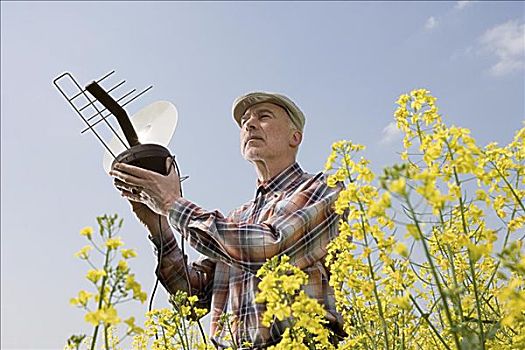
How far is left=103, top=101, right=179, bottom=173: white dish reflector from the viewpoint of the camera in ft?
9.23

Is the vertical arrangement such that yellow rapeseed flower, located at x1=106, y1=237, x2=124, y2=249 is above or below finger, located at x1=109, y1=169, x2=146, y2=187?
below

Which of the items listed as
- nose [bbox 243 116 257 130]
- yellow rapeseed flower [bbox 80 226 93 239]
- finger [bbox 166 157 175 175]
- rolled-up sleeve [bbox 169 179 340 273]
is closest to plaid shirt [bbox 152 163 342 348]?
rolled-up sleeve [bbox 169 179 340 273]

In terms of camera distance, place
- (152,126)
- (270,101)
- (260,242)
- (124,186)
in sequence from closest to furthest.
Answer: (260,242), (124,186), (152,126), (270,101)

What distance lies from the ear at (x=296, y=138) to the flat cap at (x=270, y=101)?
0.03 metres

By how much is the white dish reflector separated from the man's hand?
7.7 inches

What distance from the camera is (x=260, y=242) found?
2.46 metres

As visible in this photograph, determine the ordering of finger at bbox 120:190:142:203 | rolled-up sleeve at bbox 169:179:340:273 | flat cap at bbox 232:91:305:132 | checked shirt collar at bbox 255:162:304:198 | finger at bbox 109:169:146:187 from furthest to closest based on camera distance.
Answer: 1. flat cap at bbox 232:91:305:132
2. checked shirt collar at bbox 255:162:304:198
3. finger at bbox 120:190:142:203
4. finger at bbox 109:169:146:187
5. rolled-up sleeve at bbox 169:179:340:273

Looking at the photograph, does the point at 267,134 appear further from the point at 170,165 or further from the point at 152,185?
the point at 152,185

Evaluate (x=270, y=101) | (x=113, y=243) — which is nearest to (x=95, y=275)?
(x=113, y=243)

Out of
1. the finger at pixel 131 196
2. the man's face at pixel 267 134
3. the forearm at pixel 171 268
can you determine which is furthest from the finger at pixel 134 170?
the man's face at pixel 267 134

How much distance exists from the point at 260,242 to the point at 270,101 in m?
0.89

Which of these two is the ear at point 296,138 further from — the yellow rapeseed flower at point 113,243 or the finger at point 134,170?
the yellow rapeseed flower at point 113,243

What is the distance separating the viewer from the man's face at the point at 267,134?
3.01 meters

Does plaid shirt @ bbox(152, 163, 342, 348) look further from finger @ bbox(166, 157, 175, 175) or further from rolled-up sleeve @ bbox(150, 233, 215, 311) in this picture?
finger @ bbox(166, 157, 175, 175)
